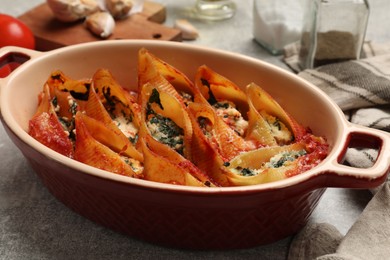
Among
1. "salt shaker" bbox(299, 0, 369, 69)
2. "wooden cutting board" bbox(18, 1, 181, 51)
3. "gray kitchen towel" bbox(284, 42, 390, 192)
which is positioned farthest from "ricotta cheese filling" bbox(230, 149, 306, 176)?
"wooden cutting board" bbox(18, 1, 181, 51)

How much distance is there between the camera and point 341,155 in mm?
1043

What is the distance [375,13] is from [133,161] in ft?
4.41

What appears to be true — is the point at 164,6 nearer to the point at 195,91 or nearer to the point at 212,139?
the point at 195,91

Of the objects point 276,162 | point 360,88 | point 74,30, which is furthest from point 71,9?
point 276,162

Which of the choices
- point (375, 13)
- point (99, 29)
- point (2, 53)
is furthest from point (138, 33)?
point (375, 13)

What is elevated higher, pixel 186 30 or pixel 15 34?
pixel 15 34

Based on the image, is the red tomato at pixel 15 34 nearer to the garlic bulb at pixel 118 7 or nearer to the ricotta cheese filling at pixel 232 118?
the garlic bulb at pixel 118 7

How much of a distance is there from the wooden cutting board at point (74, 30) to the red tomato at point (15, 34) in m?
0.05

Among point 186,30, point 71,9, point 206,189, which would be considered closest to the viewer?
point 206,189

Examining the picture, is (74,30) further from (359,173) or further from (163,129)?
(359,173)

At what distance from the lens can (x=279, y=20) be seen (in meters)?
1.86

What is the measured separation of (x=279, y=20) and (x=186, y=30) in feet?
0.92

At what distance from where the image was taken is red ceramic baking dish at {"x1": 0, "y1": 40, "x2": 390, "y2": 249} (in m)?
0.95

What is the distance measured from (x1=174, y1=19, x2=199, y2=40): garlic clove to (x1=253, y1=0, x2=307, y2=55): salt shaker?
194 mm
